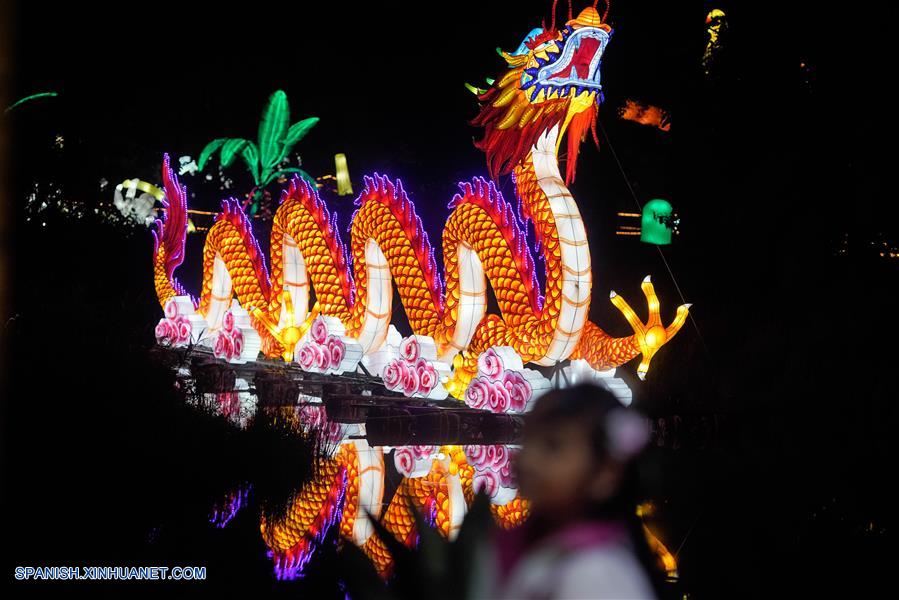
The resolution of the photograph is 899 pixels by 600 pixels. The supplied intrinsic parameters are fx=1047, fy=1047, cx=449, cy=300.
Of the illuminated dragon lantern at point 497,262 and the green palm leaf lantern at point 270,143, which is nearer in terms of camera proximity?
the illuminated dragon lantern at point 497,262

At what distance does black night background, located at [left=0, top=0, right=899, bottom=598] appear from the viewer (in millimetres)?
6610

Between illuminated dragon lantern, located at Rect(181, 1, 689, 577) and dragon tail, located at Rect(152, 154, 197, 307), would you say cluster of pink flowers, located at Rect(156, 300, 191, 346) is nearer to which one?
dragon tail, located at Rect(152, 154, 197, 307)

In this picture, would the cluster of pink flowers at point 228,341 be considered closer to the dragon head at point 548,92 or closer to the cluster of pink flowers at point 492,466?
the dragon head at point 548,92

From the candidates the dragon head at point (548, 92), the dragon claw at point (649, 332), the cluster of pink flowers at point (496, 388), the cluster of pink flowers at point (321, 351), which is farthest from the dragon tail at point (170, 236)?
the dragon claw at point (649, 332)

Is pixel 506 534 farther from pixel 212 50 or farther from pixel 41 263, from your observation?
pixel 212 50

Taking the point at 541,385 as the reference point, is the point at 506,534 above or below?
above

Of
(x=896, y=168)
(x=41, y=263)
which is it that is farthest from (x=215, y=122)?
(x=896, y=168)

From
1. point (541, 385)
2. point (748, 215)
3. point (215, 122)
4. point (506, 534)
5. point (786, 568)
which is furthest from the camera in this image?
point (215, 122)

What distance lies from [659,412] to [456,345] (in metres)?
2.82

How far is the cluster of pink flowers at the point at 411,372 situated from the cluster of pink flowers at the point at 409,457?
46.0 inches

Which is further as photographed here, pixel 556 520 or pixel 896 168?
pixel 896 168

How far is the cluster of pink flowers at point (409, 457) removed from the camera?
30.1 ft

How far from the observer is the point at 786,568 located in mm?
5898

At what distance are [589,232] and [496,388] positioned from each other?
9.09 meters
